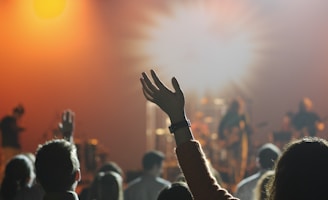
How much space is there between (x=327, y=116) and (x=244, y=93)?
7.18ft

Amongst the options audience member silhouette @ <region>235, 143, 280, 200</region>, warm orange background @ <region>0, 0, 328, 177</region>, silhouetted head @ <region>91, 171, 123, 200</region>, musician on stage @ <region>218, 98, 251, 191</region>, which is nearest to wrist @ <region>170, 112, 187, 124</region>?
silhouetted head @ <region>91, 171, 123, 200</region>

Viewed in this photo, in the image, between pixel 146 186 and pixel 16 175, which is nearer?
pixel 16 175

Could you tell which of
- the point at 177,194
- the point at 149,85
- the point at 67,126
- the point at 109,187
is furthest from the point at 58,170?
the point at 109,187

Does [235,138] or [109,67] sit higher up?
[109,67]

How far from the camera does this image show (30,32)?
50.0ft

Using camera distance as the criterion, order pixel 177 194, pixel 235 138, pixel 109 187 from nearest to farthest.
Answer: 1. pixel 177 194
2. pixel 109 187
3. pixel 235 138

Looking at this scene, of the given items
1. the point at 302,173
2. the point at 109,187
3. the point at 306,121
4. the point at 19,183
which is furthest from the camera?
the point at 306,121

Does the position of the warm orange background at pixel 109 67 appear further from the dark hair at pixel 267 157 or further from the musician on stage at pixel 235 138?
the dark hair at pixel 267 157

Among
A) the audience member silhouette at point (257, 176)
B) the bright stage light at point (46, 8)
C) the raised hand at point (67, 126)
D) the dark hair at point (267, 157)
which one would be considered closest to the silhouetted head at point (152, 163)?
the audience member silhouette at point (257, 176)

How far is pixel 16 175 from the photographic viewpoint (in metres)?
4.30

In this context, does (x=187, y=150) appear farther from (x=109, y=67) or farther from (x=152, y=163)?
(x=109, y=67)

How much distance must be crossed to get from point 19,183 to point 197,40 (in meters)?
12.0

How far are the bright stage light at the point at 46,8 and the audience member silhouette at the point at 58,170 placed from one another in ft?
41.4

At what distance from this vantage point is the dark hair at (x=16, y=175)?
4.20 m
